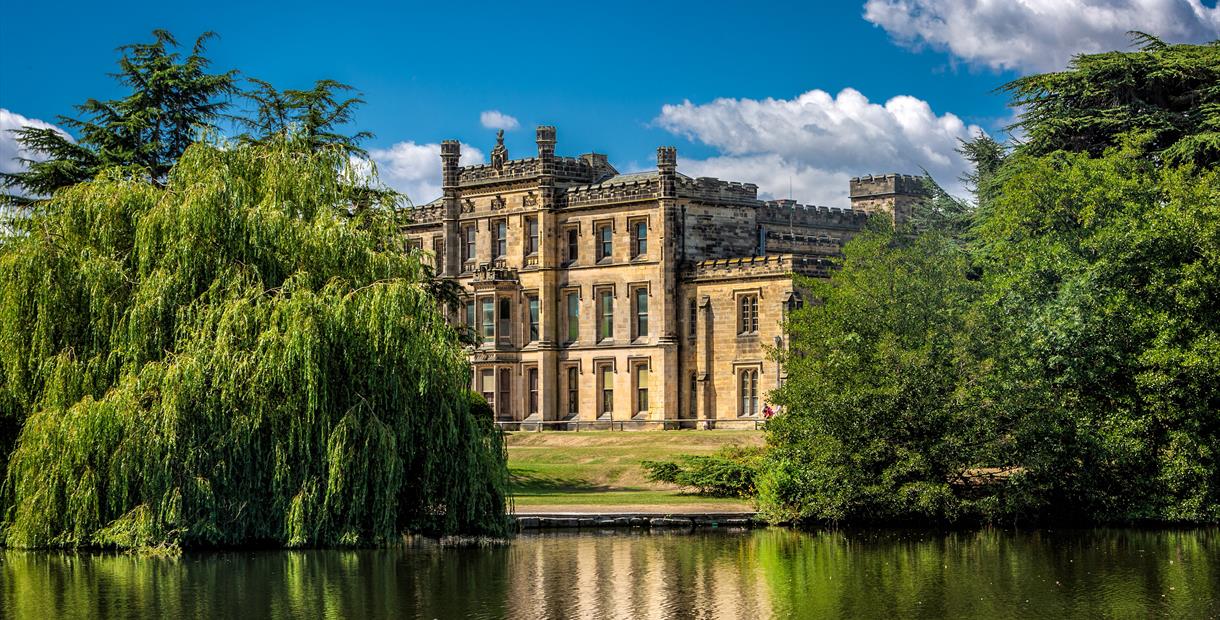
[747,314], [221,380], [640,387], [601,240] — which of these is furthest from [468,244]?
[221,380]

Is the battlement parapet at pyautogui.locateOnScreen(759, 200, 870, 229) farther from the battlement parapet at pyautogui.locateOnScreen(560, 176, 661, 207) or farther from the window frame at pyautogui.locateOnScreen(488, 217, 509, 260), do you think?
the window frame at pyautogui.locateOnScreen(488, 217, 509, 260)

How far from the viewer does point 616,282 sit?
222 feet

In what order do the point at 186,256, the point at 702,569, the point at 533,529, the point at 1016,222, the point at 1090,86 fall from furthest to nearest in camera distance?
the point at 1090,86 < the point at 1016,222 < the point at 533,529 < the point at 186,256 < the point at 702,569

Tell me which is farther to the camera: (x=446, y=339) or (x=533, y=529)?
(x=533, y=529)

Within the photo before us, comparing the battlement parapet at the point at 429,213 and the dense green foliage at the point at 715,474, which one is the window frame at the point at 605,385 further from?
the dense green foliage at the point at 715,474

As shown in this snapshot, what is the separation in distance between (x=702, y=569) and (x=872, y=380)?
37.0 ft

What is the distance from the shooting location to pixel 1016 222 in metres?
43.5

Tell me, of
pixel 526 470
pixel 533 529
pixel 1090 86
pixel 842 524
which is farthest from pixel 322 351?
pixel 1090 86

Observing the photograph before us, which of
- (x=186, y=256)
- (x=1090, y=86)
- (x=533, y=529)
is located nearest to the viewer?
(x=186, y=256)

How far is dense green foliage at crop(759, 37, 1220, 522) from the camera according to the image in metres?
38.8

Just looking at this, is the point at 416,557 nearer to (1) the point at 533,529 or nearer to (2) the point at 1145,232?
(1) the point at 533,529

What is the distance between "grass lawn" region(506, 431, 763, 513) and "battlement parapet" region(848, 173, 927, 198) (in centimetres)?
2512

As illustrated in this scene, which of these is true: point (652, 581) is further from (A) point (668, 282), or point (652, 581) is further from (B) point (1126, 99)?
(A) point (668, 282)

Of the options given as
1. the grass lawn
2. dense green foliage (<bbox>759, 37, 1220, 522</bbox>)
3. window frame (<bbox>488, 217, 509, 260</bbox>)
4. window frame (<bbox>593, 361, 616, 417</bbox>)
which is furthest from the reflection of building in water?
window frame (<bbox>488, 217, 509, 260</bbox>)
